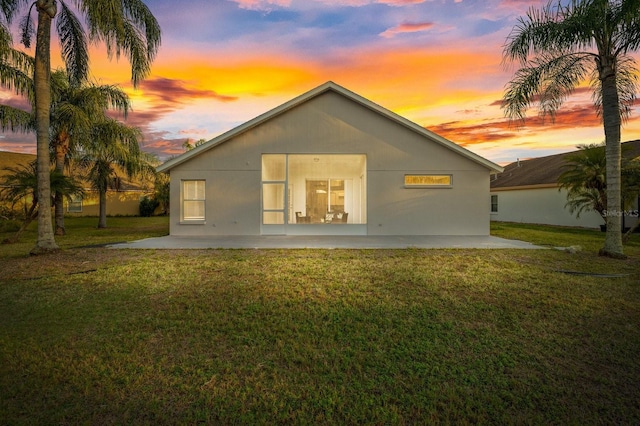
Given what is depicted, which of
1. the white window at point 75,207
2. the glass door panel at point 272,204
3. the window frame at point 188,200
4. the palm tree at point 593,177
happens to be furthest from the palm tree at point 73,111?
the palm tree at point 593,177

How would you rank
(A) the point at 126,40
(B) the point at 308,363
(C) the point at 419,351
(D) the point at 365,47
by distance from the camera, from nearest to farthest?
(B) the point at 308,363, (C) the point at 419,351, (A) the point at 126,40, (D) the point at 365,47

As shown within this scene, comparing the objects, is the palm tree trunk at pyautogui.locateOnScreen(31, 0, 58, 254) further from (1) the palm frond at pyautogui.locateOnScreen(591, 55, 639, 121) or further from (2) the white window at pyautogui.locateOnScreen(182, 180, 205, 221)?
(1) the palm frond at pyautogui.locateOnScreen(591, 55, 639, 121)

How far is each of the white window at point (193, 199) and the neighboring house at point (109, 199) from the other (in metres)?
17.2

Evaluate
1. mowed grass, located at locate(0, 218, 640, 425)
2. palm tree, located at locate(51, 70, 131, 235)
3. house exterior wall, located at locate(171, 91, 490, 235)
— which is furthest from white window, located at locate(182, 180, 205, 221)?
mowed grass, located at locate(0, 218, 640, 425)

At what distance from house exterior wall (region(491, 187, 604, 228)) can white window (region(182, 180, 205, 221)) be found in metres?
19.6

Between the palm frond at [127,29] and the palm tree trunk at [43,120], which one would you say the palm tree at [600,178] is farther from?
the palm tree trunk at [43,120]

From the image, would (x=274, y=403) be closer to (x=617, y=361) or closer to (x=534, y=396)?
(x=534, y=396)

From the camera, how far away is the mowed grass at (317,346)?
3.04m

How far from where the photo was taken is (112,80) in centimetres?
1584

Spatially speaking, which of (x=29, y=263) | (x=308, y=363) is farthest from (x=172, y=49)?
(x=308, y=363)

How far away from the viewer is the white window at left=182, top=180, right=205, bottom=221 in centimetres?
1409

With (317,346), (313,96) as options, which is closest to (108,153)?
(313,96)

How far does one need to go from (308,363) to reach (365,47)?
14033mm

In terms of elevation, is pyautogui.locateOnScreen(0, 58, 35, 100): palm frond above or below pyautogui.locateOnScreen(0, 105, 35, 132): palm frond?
above
